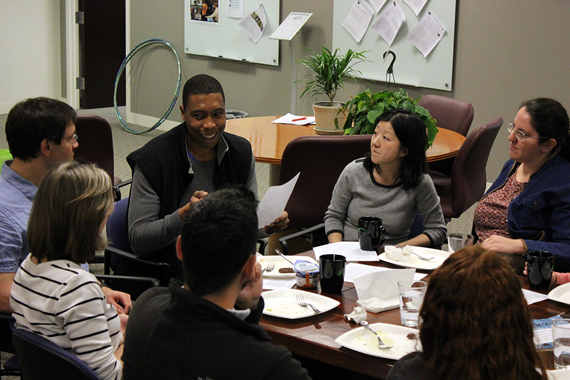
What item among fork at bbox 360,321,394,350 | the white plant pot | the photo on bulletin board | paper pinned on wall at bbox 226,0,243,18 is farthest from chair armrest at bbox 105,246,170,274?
the photo on bulletin board

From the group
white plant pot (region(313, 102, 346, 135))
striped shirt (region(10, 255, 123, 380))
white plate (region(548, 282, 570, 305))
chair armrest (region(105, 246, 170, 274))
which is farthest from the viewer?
white plant pot (region(313, 102, 346, 135))

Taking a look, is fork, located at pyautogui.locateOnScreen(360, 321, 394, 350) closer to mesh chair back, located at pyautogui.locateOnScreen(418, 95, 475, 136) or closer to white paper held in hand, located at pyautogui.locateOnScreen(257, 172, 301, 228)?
white paper held in hand, located at pyautogui.locateOnScreen(257, 172, 301, 228)

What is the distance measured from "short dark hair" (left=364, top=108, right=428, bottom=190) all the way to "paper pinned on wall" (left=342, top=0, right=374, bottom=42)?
3.33m

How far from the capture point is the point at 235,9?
678cm

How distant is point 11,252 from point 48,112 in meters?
0.51

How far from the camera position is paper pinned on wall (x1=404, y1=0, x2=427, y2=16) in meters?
5.23

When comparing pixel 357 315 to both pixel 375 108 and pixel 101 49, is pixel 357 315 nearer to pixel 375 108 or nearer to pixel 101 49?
pixel 375 108

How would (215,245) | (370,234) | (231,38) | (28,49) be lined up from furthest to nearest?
(28,49)
(231,38)
(370,234)
(215,245)

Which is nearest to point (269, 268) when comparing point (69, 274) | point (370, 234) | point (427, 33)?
point (370, 234)

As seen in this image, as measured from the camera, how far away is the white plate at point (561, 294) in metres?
1.73

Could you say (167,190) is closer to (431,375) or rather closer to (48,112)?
(48,112)

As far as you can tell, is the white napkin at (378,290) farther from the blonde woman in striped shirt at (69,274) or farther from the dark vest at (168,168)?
the dark vest at (168,168)

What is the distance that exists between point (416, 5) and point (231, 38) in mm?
2349

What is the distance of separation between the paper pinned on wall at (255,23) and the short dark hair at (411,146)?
14.2 ft
